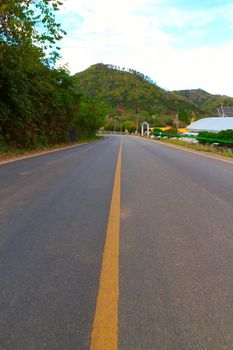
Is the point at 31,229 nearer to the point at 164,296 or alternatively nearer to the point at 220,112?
the point at 164,296

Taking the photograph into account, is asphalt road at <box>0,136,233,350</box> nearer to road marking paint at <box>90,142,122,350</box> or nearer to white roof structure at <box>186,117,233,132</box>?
road marking paint at <box>90,142,122,350</box>

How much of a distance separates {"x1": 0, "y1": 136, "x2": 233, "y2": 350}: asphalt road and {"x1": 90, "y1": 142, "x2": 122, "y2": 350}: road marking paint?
0.04 m

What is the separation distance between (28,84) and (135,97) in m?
123

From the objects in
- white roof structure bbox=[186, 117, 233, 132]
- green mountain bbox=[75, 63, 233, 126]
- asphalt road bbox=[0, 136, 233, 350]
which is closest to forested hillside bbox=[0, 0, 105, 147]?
asphalt road bbox=[0, 136, 233, 350]

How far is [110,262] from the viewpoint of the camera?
317cm

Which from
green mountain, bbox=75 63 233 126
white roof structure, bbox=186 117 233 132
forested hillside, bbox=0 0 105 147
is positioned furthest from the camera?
green mountain, bbox=75 63 233 126

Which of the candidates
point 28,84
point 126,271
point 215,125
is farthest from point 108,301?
point 215,125

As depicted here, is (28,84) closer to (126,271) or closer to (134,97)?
(126,271)

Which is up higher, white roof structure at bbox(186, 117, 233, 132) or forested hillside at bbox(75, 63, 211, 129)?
forested hillside at bbox(75, 63, 211, 129)

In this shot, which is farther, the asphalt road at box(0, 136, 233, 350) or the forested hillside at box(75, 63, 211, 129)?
the forested hillside at box(75, 63, 211, 129)

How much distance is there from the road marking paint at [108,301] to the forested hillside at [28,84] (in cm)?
1125

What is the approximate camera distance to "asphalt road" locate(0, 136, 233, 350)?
2098 millimetres

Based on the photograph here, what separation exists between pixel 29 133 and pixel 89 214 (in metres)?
17.1

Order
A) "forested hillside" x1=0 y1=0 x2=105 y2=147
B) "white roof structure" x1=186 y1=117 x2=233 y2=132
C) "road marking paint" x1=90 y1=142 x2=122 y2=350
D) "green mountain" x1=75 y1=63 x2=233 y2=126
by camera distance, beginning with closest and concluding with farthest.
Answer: "road marking paint" x1=90 y1=142 x2=122 y2=350
"forested hillside" x1=0 y1=0 x2=105 y2=147
"white roof structure" x1=186 y1=117 x2=233 y2=132
"green mountain" x1=75 y1=63 x2=233 y2=126
